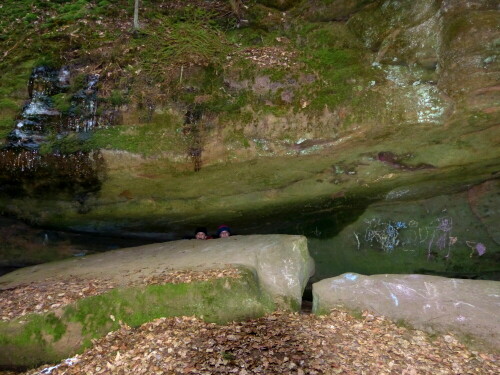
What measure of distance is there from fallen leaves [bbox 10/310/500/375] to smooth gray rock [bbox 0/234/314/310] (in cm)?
67

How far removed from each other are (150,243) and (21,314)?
3.38m

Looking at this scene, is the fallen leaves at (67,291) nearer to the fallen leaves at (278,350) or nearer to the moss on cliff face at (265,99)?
the fallen leaves at (278,350)

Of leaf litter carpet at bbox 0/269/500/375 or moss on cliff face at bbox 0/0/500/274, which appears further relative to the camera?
moss on cliff face at bbox 0/0/500/274

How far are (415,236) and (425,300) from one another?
3.02m

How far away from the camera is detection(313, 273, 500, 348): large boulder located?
564 centimetres

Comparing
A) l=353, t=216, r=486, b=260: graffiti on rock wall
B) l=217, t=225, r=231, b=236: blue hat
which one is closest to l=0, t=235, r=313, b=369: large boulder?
l=217, t=225, r=231, b=236: blue hat

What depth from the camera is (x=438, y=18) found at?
19.7 ft

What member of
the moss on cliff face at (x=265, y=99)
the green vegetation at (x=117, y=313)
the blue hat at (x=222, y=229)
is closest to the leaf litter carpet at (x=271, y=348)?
the green vegetation at (x=117, y=313)

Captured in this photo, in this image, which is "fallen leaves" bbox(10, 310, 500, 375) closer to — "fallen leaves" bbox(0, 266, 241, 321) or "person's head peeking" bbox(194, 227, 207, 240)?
"fallen leaves" bbox(0, 266, 241, 321)

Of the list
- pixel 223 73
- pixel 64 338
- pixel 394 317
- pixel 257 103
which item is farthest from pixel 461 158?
pixel 64 338

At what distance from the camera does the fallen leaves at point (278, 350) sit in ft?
16.3

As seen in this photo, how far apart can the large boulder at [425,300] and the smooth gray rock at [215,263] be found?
20.0 inches

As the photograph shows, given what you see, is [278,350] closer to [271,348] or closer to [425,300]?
[271,348]

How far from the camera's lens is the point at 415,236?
8797 mm
